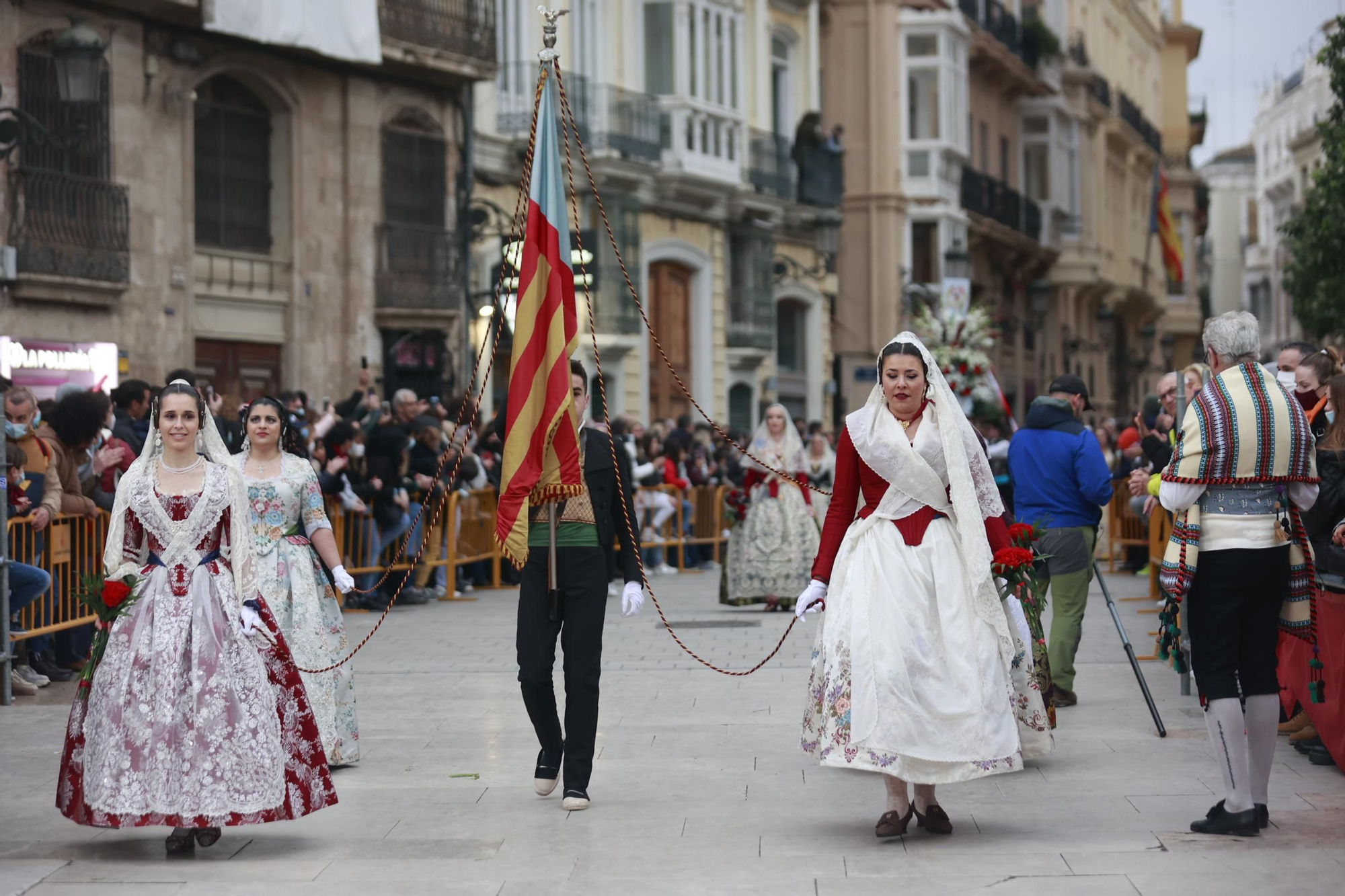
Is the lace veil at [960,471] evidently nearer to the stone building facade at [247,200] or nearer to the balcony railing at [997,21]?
the stone building facade at [247,200]

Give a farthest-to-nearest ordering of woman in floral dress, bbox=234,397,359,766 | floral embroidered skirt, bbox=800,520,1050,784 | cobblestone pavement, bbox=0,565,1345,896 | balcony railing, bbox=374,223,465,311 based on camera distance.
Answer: balcony railing, bbox=374,223,465,311
woman in floral dress, bbox=234,397,359,766
floral embroidered skirt, bbox=800,520,1050,784
cobblestone pavement, bbox=0,565,1345,896

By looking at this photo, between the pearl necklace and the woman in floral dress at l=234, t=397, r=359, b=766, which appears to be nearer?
the pearl necklace

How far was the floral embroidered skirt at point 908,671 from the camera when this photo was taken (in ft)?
23.3

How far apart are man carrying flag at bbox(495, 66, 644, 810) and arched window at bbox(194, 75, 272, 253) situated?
48.9ft

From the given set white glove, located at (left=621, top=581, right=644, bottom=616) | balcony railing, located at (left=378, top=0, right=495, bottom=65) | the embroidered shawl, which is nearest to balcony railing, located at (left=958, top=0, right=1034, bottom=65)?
balcony railing, located at (left=378, top=0, right=495, bottom=65)

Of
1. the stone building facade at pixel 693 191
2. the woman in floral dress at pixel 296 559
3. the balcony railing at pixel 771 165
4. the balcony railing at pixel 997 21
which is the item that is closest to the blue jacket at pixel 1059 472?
the woman in floral dress at pixel 296 559

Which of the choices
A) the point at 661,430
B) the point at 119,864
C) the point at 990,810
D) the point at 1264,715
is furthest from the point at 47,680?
the point at 661,430

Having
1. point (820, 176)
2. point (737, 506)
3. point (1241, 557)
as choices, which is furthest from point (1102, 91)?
point (1241, 557)

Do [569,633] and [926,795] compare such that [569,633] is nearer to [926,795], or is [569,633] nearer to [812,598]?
[812,598]

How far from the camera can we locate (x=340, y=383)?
80.4 feet

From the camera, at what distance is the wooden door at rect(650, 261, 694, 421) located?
105 ft

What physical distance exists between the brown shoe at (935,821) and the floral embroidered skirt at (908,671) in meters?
0.36

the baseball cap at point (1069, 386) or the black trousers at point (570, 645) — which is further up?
the baseball cap at point (1069, 386)

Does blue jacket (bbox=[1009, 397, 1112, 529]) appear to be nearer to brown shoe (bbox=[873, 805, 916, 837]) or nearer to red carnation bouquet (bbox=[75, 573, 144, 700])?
brown shoe (bbox=[873, 805, 916, 837])
